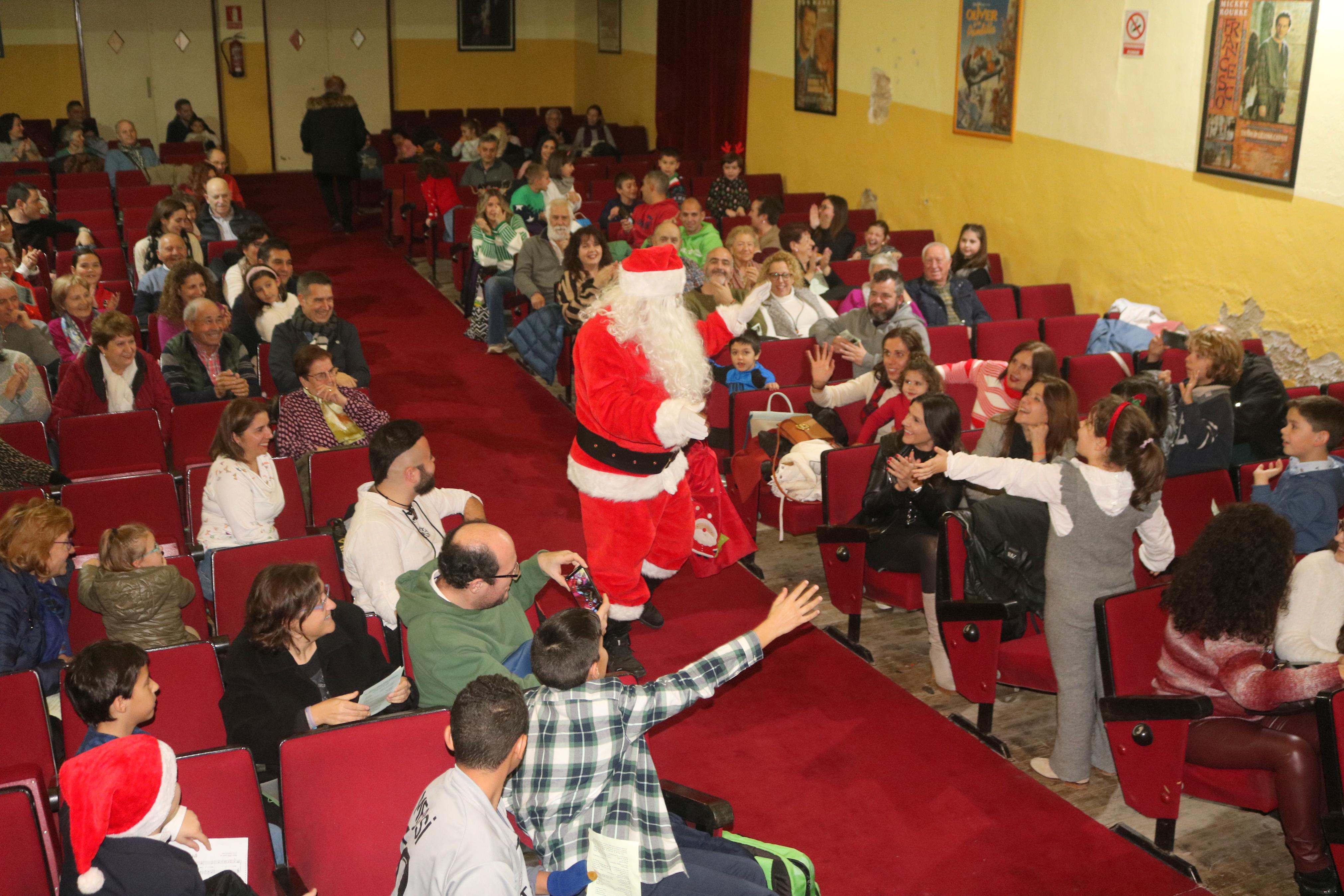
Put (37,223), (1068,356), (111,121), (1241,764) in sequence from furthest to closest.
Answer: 1. (111,121)
2. (37,223)
3. (1068,356)
4. (1241,764)

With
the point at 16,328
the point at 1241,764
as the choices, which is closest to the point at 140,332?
the point at 16,328

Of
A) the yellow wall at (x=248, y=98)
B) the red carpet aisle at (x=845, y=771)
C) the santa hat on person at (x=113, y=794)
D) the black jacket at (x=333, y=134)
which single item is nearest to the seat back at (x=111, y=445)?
the red carpet aisle at (x=845, y=771)

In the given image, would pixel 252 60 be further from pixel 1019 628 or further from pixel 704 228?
pixel 1019 628

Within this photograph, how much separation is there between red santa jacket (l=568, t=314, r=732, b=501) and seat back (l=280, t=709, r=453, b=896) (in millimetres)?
1418

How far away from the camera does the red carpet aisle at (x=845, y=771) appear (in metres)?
3.31

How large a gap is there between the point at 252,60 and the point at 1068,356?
12.5 metres

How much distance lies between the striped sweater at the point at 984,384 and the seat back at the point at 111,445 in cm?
354

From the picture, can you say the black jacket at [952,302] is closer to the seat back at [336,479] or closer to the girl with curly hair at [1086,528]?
the girl with curly hair at [1086,528]

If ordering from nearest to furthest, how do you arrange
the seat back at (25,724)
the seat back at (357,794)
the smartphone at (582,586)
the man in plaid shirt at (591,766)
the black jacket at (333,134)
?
1. the man in plaid shirt at (591,766)
2. the seat back at (357,794)
3. the seat back at (25,724)
4. the smartphone at (582,586)
5. the black jacket at (333,134)

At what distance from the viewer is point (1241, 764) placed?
3213 millimetres

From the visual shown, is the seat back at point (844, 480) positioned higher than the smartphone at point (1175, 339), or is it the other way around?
the smartphone at point (1175, 339)

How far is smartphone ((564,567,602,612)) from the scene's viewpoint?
3254mm

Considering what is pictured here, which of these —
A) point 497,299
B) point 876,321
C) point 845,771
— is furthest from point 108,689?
point 497,299

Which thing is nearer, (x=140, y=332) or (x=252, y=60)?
(x=140, y=332)
